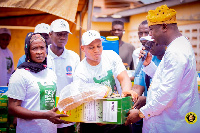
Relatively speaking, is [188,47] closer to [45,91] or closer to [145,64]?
[145,64]

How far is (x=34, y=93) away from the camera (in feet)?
8.85

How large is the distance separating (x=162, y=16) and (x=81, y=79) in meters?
1.24

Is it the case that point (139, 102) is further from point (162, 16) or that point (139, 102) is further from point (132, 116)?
point (162, 16)

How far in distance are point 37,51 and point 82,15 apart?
349 cm

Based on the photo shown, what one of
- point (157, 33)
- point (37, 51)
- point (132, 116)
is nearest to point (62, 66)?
point (37, 51)

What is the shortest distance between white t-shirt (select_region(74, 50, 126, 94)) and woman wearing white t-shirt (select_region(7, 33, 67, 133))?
385mm

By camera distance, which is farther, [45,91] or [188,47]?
[45,91]

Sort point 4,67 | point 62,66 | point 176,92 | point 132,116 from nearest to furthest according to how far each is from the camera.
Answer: point 176,92 < point 132,116 < point 62,66 < point 4,67

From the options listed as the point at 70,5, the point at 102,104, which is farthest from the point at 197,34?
the point at 102,104

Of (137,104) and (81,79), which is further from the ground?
(81,79)

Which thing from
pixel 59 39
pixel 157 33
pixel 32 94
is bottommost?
pixel 32 94

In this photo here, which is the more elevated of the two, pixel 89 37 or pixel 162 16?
pixel 162 16

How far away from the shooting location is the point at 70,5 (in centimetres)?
425

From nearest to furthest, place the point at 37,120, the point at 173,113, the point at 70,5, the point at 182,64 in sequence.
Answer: the point at 182,64 → the point at 173,113 → the point at 37,120 → the point at 70,5
